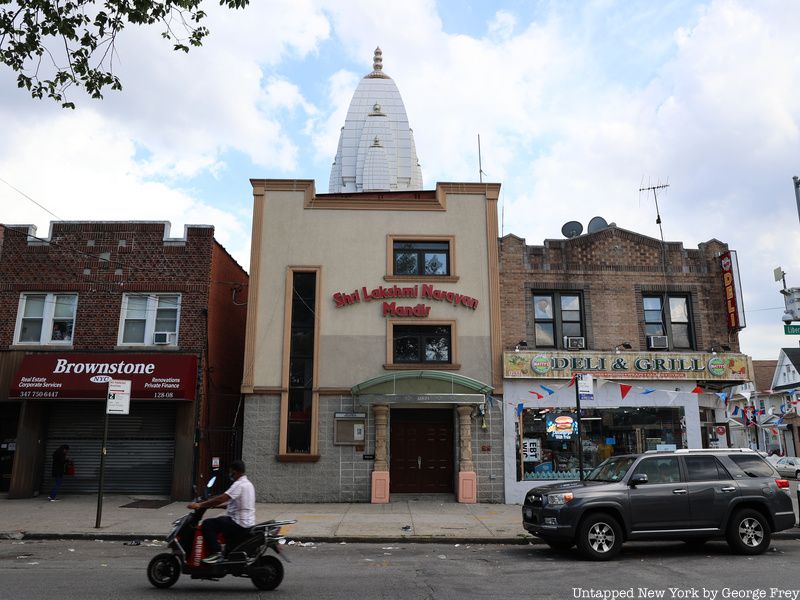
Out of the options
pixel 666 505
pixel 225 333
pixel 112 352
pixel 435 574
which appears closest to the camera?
pixel 435 574

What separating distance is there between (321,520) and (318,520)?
0.23 feet

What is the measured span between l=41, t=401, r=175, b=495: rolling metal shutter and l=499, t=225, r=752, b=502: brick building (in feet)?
32.1

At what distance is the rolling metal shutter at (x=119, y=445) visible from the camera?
1825cm

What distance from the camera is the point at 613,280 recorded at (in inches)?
763

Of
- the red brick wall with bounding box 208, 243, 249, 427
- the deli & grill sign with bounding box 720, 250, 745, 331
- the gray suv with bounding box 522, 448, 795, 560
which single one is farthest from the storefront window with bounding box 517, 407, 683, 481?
the red brick wall with bounding box 208, 243, 249, 427

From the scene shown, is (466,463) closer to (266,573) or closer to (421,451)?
(421,451)

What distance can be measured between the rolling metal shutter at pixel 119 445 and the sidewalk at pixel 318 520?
526mm

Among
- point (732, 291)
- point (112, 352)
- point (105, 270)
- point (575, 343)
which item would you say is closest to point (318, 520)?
point (112, 352)

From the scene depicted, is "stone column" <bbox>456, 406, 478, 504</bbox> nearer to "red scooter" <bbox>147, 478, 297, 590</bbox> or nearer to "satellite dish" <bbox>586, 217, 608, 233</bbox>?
"satellite dish" <bbox>586, 217, 608, 233</bbox>

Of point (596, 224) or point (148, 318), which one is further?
point (596, 224)

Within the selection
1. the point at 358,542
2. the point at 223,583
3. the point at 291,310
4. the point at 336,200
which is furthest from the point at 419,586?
the point at 336,200

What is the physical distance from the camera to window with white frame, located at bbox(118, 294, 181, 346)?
1866cm

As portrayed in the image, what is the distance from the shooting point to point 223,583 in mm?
8430

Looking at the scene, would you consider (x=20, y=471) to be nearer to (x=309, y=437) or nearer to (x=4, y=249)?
(x=4, y=249)
